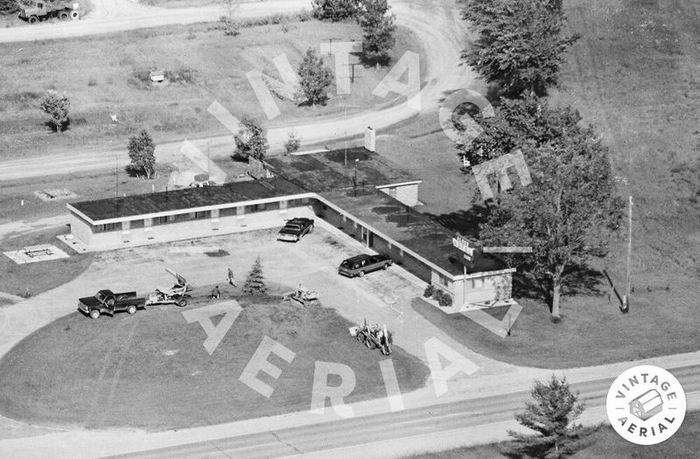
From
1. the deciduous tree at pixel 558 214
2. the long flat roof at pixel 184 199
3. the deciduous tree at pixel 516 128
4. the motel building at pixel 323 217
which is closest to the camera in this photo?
the deciduous tree at pixel 558 214

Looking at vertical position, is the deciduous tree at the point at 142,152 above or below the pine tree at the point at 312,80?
below

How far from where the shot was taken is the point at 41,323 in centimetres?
11288

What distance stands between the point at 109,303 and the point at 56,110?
5231cm

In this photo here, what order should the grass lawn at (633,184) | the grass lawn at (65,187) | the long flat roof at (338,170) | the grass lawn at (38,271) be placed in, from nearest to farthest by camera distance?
the grass lawn at (633,184) → the grass lawn at (38,271) → the long flat roof at (338,170) → the grass lawn at (65,187)

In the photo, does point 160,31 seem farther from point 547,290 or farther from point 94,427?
point 94,427

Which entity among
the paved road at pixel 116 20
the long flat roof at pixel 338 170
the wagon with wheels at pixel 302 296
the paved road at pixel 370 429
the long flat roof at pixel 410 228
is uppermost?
the paved road at pixel 116 20

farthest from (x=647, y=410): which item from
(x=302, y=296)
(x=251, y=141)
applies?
(x=251, y=141)

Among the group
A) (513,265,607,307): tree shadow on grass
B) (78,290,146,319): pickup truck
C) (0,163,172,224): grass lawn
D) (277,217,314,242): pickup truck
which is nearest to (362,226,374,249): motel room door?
(277,217,314,242): pickup truck

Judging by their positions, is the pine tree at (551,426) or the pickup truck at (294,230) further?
the pickup truck at (294,230)

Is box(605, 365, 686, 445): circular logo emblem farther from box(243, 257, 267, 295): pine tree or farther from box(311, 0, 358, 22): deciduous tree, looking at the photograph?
box(311, 0, 358, 22): deciduous tree

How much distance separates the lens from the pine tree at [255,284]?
392ft

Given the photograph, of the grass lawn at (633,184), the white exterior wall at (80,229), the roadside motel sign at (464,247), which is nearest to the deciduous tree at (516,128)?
the grass lawn at (633,184)

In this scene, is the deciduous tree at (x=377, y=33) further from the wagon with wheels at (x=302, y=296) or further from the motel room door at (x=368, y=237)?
the wagon with wheels at (x=302, y=296)

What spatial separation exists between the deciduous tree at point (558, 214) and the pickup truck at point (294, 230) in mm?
22351
